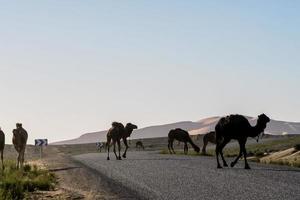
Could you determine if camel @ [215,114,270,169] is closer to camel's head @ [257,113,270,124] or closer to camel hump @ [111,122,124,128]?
camel's head @ [257,113,270,124]

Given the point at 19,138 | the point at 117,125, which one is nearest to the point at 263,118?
the point at 19,138

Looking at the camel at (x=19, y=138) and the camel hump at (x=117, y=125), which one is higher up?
the camel hump at (x=117, y=125)

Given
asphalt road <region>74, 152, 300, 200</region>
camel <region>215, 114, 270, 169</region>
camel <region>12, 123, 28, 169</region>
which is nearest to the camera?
asphalt road <region>74, 152, 300, 200</region>

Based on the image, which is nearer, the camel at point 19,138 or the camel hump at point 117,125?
the camel at point 19,138

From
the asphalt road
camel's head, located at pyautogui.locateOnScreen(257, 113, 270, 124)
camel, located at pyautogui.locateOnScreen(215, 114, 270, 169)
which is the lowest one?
the asphalt road

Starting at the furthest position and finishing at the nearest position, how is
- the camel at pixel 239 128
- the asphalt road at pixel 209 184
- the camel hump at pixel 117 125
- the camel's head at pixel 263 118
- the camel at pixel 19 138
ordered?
the camel hump at pixel 117 125
the camel at pixel 19 138
the camel's head at pixel 263 118
the camel at pixel 239 128
the asphalt road at pixel 209 184

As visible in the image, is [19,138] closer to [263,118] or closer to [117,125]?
[117,125]

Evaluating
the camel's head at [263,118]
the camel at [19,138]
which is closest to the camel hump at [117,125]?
the camel at [19,138]

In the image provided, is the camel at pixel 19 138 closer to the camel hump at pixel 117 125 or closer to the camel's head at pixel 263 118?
the camel hump at pixel 117 125

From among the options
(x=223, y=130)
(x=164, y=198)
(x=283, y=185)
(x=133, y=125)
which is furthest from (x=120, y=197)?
(x=133, y=125)

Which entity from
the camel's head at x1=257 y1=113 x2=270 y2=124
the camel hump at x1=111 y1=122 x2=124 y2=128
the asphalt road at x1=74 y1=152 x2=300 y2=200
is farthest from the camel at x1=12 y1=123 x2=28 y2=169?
the camel's head at x1=257 y1=113 x2=270 y2=124

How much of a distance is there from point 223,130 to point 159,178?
5.98 meters

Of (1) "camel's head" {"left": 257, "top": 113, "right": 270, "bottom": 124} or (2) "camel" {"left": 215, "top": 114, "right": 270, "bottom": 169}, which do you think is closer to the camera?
(2) "camel" {"left": 215, "top": 114, "right": 270, "bottom": 169}

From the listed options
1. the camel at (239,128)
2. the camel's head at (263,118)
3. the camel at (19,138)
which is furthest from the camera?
the camel at (19,138)
